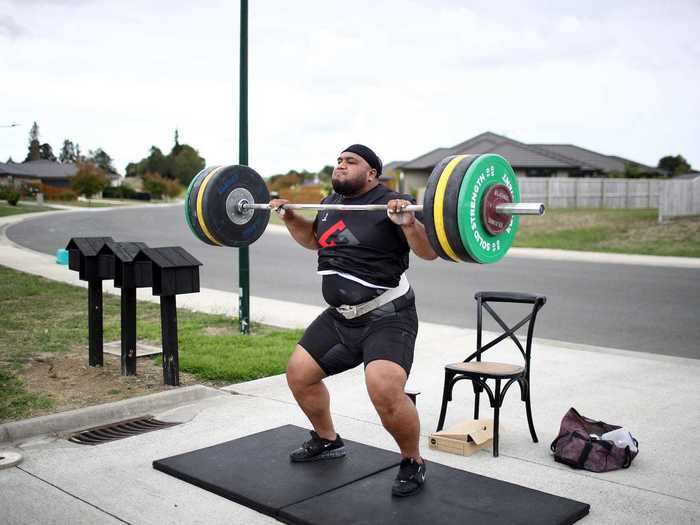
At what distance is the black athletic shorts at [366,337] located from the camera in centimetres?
400

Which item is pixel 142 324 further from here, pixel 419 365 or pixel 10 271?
pixel 10 271

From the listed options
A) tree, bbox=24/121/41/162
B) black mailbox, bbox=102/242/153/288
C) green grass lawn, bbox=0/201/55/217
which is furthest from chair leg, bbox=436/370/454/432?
green grass lawn, bbox=0/201/55/217

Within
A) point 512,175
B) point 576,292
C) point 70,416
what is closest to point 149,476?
point 70,416

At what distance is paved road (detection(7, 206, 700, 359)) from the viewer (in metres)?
9.05

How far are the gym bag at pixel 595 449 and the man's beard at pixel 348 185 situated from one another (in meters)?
1.92

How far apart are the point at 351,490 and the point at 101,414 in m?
2.19

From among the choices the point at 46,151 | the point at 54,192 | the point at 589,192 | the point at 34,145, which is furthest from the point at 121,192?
the point at 34,145

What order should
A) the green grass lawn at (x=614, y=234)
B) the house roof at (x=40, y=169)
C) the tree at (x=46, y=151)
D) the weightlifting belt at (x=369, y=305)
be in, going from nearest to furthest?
the weightlifting belt at (x=369, y=305) < the tree at (x=46, y=151) < the house roof at (x=40, y=169) < the green grass lawn at (x=614, y=234)

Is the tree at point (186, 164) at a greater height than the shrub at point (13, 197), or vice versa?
the tree at point (186, 164)

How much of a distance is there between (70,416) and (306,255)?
1430 centimetres

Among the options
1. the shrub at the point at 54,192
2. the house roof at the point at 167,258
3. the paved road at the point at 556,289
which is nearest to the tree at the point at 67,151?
the paved road at the point at 556,289

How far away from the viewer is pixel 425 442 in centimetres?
498

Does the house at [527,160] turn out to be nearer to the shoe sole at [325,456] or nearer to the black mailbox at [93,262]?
the black mailbox at [93,262]

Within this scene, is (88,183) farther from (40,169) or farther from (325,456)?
(325,456)
